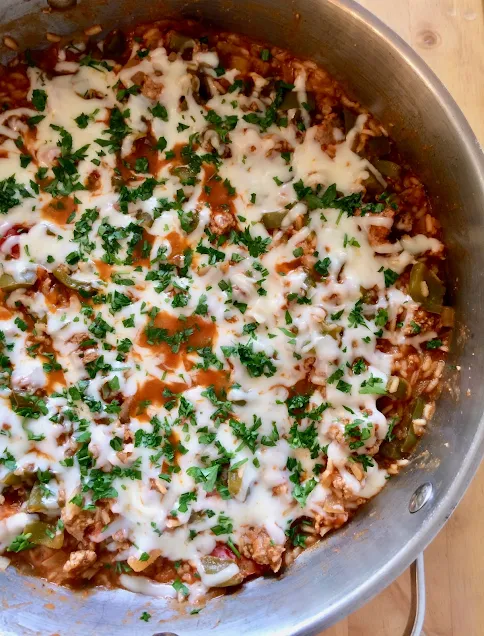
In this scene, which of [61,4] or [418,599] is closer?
[418,599]

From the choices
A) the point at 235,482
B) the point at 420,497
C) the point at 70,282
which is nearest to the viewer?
the point at 420,497

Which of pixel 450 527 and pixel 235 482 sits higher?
pixel 450 527

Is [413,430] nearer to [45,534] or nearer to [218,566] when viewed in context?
[218,566]

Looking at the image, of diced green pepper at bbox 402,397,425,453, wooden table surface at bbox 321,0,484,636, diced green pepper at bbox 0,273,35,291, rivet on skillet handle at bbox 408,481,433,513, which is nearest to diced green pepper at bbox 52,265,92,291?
diced green pepper at bbox 0,273,35,291

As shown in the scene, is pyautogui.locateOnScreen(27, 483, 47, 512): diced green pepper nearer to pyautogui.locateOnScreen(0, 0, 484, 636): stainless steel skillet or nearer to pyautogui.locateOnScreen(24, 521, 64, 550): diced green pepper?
pyautogui.locateOnScreen(24, 521, 64, 550): diced green pepper

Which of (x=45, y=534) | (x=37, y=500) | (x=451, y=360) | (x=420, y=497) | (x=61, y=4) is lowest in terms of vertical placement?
(x=45, y=534)

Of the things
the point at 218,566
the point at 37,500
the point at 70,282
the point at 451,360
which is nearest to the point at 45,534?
the point at 37,500

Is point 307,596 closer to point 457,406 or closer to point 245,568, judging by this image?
point 245,568

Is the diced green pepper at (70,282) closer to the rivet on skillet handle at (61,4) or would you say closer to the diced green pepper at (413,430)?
the rivet on skillet handle at (61,4)
